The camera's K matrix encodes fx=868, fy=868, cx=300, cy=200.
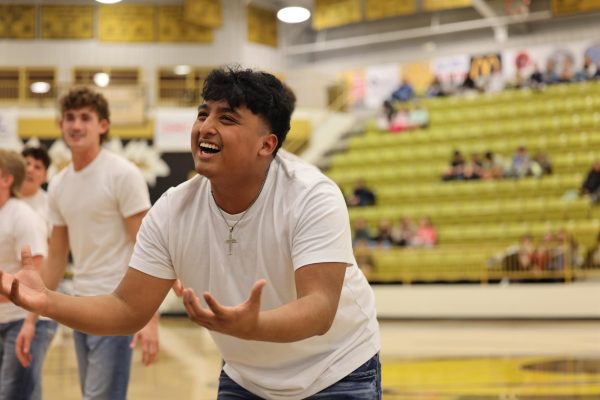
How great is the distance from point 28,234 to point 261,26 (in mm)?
23604

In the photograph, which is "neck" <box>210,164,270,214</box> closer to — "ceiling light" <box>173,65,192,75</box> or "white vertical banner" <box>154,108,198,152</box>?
"white vertical banner" <box>154,108,198,152</box>

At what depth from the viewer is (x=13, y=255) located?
463cm

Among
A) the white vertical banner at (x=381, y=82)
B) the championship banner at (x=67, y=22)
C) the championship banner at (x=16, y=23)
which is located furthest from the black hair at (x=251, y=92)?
the championship banner at (x=16, y=23)

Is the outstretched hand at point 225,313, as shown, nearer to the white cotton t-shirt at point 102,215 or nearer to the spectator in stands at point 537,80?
the white cotton t-shirt at point 102,215

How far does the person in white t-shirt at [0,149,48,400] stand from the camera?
4602 millimetres

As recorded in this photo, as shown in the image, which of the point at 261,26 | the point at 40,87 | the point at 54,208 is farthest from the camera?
the point at 261,26

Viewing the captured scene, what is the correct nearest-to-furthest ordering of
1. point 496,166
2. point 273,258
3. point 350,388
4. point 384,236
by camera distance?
1. point 273,258
2. point 350,388
3. point 384,236
4. point 496,166

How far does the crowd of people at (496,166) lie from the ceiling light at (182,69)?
9768mm

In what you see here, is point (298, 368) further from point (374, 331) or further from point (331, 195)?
point (331, 195)

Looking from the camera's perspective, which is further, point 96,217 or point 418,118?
point 418,118

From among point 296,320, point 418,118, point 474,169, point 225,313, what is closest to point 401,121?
point 418,118

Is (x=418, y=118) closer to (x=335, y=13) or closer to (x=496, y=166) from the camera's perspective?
(x=496, y=166)

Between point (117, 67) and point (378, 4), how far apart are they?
812 centimetres

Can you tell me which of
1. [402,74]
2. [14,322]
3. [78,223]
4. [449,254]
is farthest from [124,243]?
[402,74]
